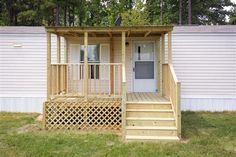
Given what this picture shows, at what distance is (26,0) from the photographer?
2522 centimetres

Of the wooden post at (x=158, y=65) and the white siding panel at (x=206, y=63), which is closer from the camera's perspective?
Result: the wooden post at (x=158, y=65)

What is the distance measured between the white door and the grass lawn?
8.23ft

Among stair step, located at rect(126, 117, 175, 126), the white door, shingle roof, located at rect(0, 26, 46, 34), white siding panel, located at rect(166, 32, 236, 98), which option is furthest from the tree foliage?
stair step, located at rect(126, 117, 175, 126)

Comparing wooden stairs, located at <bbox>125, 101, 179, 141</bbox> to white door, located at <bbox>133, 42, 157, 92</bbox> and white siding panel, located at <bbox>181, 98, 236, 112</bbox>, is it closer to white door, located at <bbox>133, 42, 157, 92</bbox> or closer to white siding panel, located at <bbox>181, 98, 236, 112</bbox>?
white door, located at <bbox>133, 42, 157, 92</bbox>

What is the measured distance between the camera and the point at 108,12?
29.2 metres

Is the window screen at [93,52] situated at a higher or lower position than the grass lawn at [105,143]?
higher

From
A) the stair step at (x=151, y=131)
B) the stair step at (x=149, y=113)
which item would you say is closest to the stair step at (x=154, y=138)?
the stair step at (x=151, y=131)

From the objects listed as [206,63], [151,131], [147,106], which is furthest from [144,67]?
[151,131]

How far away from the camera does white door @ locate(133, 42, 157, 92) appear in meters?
10.9

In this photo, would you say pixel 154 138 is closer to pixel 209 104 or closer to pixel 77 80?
pixel 77 80

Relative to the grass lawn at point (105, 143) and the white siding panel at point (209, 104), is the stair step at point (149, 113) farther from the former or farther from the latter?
the white siding panel at point (209, 104)

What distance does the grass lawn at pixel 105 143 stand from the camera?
236 inches

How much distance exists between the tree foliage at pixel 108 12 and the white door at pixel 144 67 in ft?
48.9

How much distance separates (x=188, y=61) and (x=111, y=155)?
6.07 m
